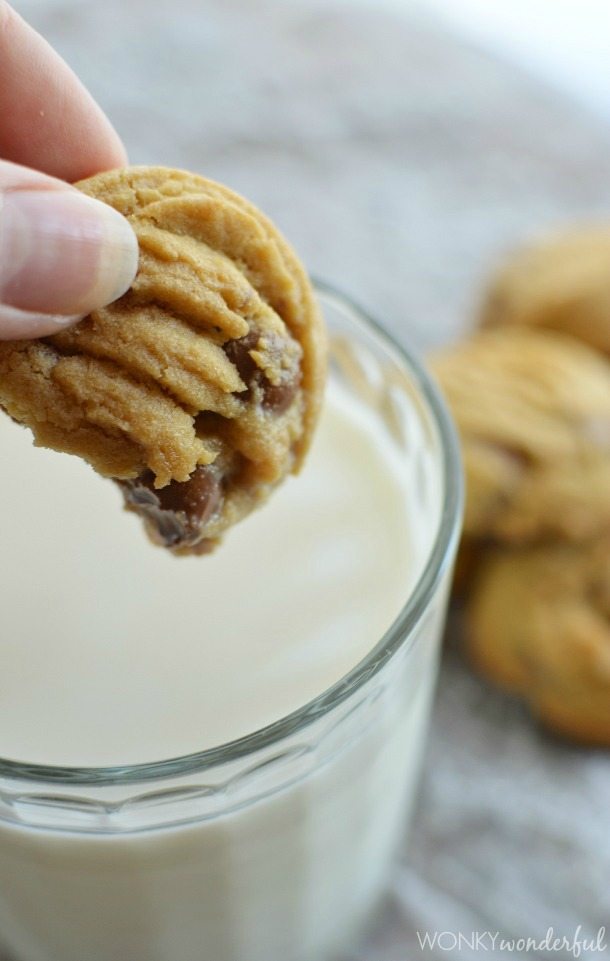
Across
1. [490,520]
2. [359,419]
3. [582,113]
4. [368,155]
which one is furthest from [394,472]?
[582,113]

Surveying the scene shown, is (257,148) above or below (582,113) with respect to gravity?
below

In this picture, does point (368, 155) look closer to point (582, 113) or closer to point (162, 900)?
point (582, 113)

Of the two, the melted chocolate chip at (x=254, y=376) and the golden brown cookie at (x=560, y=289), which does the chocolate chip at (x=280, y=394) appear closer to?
the melted chocolate chip at (x=254, y=376)

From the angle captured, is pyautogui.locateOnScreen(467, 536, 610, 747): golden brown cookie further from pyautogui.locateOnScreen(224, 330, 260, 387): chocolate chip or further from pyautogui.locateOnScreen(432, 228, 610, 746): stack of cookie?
pyautogui.locateOnScreen(224, 330, 260, 387): chocolate chip

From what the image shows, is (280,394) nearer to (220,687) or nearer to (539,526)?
(220,687)

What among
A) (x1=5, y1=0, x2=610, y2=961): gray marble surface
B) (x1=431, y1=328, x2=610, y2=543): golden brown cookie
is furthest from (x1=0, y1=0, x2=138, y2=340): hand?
(x1=5, y1=0, x2=610, y2=961): gray marble surface
